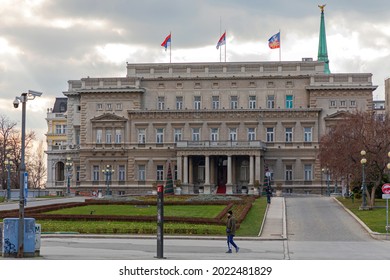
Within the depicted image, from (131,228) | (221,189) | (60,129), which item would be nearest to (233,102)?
(221,189)

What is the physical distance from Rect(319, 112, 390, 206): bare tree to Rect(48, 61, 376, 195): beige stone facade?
29062 mm

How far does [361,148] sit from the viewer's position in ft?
229

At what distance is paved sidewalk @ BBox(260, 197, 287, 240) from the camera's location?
49684mm

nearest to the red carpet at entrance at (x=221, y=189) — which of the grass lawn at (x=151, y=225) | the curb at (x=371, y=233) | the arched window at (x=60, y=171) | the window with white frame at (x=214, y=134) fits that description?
the window with white frame at (x=214, y=134)

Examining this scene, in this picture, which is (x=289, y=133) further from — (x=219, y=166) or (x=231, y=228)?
(x=231, y=228)

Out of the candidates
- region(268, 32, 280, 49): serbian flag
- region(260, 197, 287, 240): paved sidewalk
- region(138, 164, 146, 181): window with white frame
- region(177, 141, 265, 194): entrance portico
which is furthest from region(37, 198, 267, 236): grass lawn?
region(138, 164, 146, 181): window with white frame

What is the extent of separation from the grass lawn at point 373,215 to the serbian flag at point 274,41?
103ft

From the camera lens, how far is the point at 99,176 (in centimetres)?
11138

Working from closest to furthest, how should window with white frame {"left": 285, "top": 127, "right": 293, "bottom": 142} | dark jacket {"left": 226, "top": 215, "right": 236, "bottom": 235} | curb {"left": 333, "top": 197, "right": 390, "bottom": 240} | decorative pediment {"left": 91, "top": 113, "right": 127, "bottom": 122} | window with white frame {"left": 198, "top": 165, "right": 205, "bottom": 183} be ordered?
dark jacket {"left": 226, "top": 215, "right": 236, "bottom": 235}
curb {"left": 333, "top": 197, "right": 390, "bottom": 240}
window with white frame {"left": 198, "top": 165, "right": 205, "bottom": 183}
window with white frame {"left": 285, "top": 127, "right": 293, "bottom": 142}
decorative pediment {"left": 91, "top": 113, "right": 127, "bottom": 122}

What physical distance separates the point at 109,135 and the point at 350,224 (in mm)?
58842

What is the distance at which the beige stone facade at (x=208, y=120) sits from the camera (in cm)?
10631

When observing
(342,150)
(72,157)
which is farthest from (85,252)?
(72,157)

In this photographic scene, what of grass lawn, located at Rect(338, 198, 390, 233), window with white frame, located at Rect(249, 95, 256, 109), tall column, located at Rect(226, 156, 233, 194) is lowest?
grass lawn, located at Rect(338, 198, 390, 233)

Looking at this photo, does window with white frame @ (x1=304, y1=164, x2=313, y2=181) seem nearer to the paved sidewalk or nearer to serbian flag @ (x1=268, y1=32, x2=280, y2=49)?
serbian flag @ (x1=268, y1=32, x2=280, y2=49)
